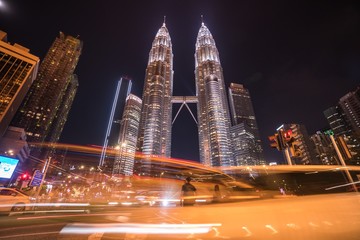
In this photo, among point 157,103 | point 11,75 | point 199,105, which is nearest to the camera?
point 11,75

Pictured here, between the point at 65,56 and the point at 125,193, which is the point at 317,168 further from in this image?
the point at 65,56

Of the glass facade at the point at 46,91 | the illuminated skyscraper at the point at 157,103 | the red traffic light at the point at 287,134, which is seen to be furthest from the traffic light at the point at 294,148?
the glass facade at the point at 46,91

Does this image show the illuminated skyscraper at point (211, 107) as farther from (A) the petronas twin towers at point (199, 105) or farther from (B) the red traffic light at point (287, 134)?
(B) the red traffic light at point (287, 134)

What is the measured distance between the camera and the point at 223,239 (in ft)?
12.6

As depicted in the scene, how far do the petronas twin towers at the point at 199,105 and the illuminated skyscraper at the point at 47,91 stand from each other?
53.2m

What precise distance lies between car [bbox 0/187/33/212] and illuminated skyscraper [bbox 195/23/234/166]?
4461 inches

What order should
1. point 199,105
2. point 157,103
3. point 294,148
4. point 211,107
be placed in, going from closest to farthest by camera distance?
point 294,148, point 211,107, point 157,103, point 199,105

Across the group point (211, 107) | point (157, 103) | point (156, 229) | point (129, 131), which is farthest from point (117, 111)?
point (156, 229)

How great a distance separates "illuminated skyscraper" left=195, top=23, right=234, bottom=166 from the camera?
12056cm

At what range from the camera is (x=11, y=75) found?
230 feet

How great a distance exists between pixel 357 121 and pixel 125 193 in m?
174

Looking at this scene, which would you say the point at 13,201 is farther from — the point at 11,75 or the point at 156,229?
the point at 11,75

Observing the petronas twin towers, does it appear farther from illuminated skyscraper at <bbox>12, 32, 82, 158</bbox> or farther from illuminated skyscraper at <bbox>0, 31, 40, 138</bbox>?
illuminated skyscraper at <bbox>0, 31, 40, 138</bbox>

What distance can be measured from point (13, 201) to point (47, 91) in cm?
12309
